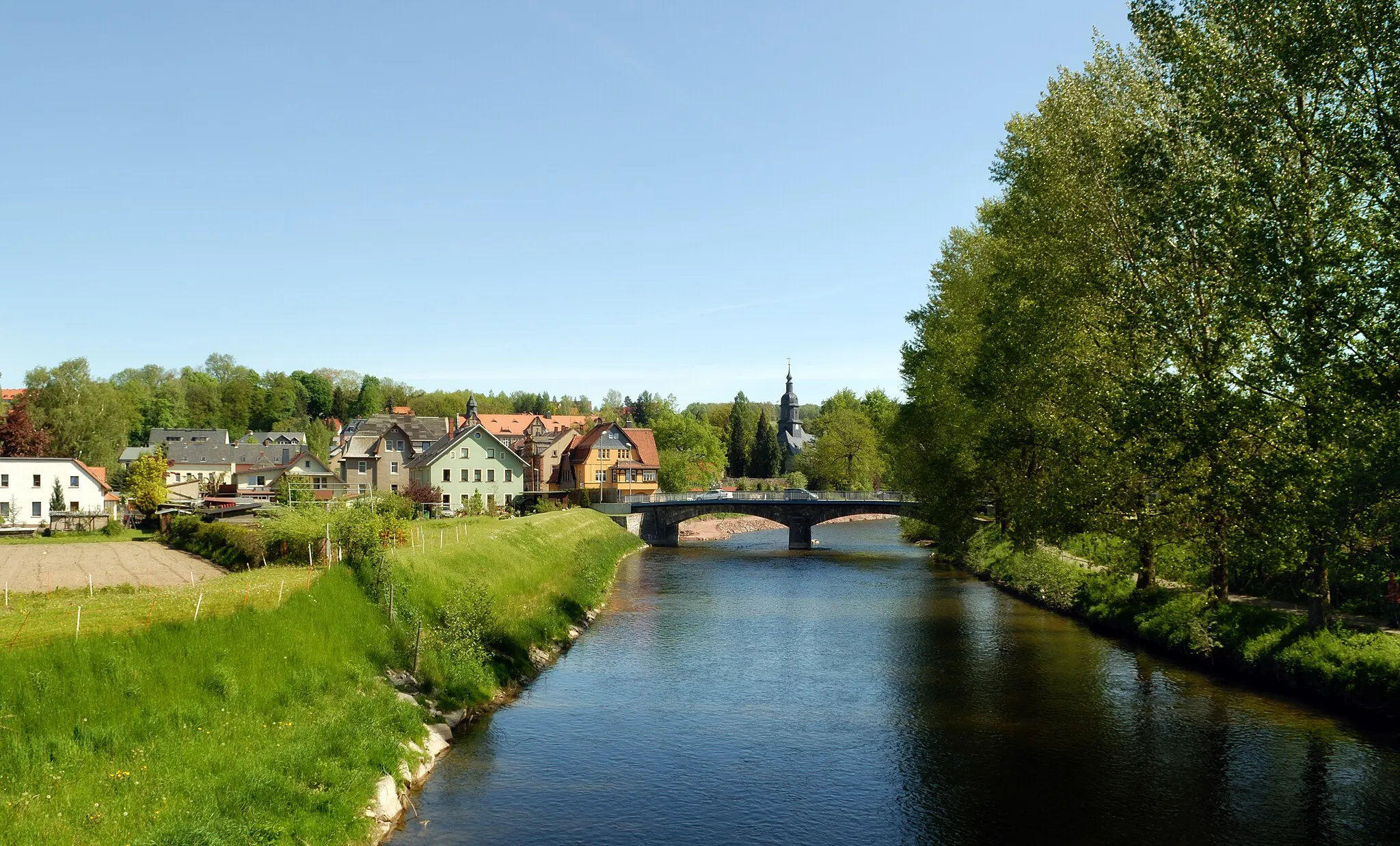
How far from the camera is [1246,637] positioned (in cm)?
3203

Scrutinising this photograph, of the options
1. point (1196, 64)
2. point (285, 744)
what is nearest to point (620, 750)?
point (285, 744)

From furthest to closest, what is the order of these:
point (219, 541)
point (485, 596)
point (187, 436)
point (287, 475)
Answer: point (187, 436)
point (287, 475)
point (219, 541)
point (485, 596)

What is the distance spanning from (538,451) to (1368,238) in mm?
97661

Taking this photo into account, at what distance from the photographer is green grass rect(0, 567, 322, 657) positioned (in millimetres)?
21453

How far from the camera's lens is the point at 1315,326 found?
23391 millimetres

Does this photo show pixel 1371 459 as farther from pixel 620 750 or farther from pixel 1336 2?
pixel 620 750

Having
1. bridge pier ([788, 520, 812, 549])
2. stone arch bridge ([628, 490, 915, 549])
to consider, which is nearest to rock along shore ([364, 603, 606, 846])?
stone arch bridge ([628, 490, 915, 549])

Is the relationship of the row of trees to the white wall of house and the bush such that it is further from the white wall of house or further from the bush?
the white wall of house

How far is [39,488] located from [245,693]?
73.9 meters

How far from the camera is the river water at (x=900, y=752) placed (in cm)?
2038

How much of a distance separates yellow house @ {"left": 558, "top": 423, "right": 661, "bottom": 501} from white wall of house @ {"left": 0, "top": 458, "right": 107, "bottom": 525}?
1785 inches

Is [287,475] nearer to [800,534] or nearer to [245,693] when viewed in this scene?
[800,534]

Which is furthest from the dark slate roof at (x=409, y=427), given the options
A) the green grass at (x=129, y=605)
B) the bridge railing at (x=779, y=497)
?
the green grass at (x=129, y=605)

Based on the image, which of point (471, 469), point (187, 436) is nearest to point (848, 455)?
point (471, 469)
